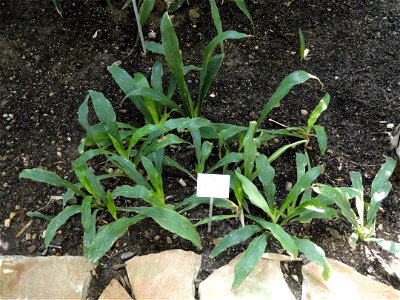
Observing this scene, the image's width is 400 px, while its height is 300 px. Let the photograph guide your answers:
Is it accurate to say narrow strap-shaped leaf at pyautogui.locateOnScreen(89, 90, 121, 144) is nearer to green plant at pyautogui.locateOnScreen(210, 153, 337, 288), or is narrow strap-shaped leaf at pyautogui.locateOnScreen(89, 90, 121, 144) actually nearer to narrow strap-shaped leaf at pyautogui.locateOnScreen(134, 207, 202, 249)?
narrow strap-shaped leaf at pyautogui.locateOnScreen(134, 207, 202, 249)

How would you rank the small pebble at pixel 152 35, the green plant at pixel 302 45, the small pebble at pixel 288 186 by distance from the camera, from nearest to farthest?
1. the small pebble at pixel 288 186
2. the green plant at pixel 302 45
3. the small pebble at pixel 152 35

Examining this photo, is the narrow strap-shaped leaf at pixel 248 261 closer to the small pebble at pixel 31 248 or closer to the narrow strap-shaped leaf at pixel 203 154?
the narrow strap-shaped leaf at pixel 203 154

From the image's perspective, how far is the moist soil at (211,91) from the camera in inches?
54.6

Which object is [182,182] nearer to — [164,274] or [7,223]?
[164,274]

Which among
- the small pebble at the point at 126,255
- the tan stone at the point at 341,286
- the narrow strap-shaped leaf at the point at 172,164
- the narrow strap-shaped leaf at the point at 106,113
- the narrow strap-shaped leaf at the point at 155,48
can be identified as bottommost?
the tan stone at the point at 341,286

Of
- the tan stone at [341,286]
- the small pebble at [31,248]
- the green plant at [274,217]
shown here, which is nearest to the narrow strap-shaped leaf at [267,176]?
the green plant at [274,217]

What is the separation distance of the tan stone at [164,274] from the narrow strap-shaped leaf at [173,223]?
0.08m

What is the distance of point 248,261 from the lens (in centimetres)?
120

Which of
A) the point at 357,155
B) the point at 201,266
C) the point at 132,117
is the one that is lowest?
the point at 201,266

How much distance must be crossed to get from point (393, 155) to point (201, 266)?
0.72 meters

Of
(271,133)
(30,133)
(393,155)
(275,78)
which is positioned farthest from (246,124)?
(30,133)

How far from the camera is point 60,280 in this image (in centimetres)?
129

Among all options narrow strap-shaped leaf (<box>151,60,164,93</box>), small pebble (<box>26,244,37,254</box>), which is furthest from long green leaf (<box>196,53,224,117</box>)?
small pebble (<box>26,244,37,254</box>)

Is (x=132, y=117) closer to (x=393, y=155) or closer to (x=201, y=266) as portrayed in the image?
(x=201, y=266)
